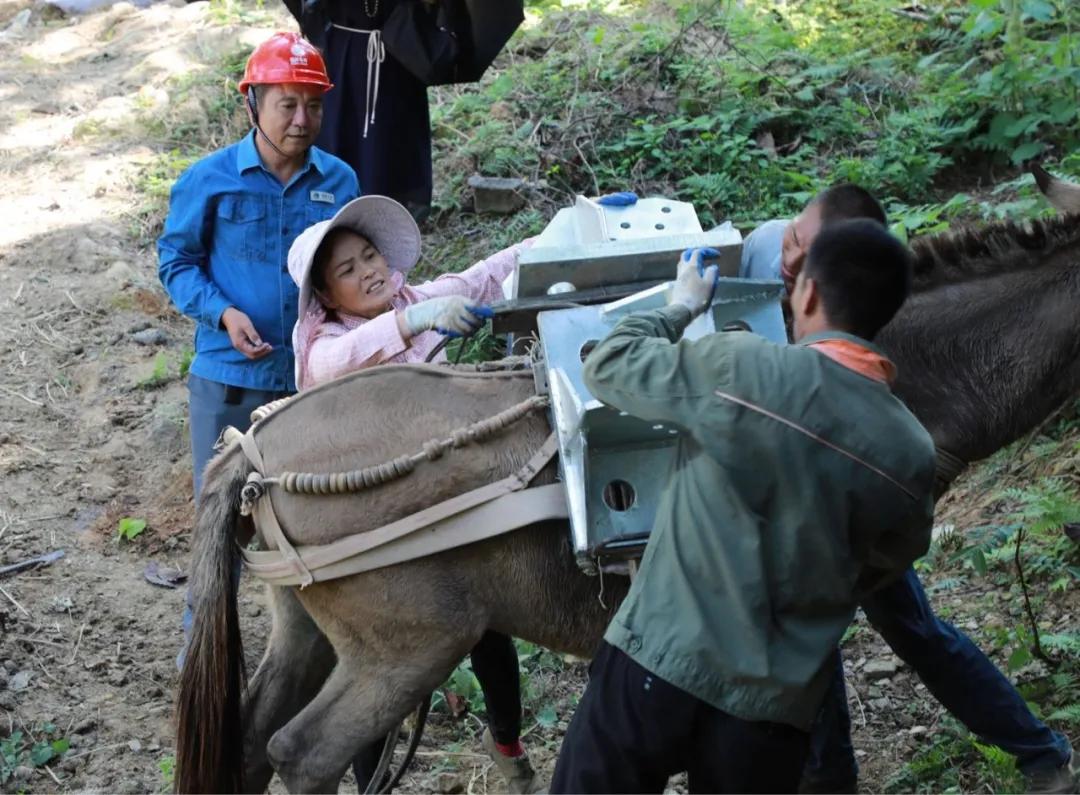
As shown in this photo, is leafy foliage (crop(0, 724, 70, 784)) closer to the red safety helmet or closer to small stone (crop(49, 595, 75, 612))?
small stone (crop(49, 595, 75, 612))

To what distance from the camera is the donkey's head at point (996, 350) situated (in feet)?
11.3

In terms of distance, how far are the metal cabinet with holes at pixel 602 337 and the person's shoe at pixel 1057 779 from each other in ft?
5.27

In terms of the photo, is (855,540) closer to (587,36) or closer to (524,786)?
(524,786)

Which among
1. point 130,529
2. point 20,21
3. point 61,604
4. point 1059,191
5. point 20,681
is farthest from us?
point 20,21

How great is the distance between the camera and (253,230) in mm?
4371

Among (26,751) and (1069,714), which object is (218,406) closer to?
(26,751)

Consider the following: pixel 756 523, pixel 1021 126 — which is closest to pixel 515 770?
pixel 756 523

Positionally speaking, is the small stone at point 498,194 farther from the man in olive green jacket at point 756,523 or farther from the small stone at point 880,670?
the man in olive green jacket at point 756,523

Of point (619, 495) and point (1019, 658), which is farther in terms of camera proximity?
point (1019, 658)

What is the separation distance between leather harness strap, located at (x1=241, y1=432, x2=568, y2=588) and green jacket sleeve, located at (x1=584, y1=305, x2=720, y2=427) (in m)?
0.58

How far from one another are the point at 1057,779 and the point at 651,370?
2.15 metres

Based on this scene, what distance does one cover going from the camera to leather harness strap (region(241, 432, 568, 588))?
10.4ft

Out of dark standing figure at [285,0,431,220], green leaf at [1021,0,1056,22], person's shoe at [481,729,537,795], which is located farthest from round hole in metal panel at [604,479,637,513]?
green leaf at [1021,0,1056,22]

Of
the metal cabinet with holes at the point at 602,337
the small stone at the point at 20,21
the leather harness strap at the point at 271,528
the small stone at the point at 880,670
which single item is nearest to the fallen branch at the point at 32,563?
the leather harness strap at the point at 271,528
